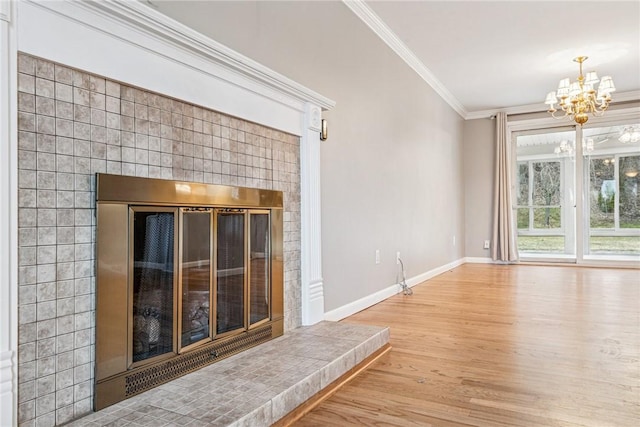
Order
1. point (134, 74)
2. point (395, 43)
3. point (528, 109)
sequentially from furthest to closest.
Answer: point (528, 109) < point (395, 43) < point (134, 74)

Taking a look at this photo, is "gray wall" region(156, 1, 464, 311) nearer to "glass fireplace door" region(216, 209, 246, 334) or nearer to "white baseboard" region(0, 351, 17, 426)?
"glass fireplace door" region(216, 209, 246, 334)

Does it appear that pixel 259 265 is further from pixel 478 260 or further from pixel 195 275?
pixel 478 260

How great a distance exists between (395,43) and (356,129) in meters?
1.28

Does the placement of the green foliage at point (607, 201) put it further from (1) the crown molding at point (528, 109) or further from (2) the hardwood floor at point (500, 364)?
(2) the hardwood floor at point (500, 364)

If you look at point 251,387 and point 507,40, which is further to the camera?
point 507,40

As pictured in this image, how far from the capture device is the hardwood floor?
63.0 inches

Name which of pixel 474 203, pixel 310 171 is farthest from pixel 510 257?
pixel 310 171

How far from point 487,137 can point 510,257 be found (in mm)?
1959

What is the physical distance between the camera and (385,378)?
6.47 ft

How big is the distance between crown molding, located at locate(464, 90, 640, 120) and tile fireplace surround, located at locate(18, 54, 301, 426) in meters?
6.20

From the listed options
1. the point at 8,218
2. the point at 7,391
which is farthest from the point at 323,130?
the point at 7,391

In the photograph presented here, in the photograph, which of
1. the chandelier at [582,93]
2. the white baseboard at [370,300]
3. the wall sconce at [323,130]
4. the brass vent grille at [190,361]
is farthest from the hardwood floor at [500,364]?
the chandelier at [582,93]

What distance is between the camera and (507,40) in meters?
4.11

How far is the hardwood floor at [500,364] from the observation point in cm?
160
